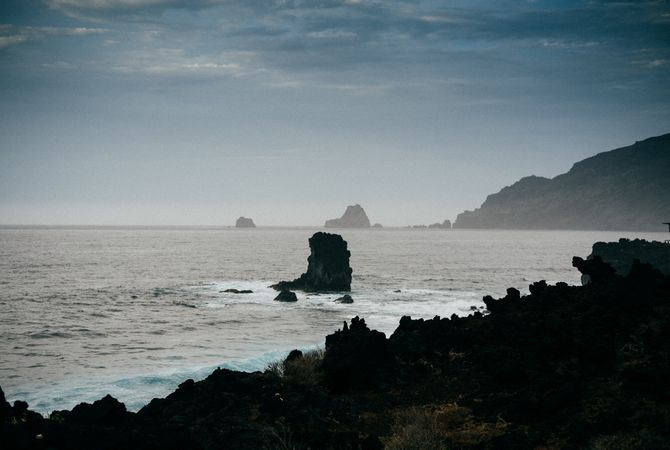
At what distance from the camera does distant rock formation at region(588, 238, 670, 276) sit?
6153cm

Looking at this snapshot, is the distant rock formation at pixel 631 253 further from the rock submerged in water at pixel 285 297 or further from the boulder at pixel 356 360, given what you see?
the boulder at pixel 356 360

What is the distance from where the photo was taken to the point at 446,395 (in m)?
14.8

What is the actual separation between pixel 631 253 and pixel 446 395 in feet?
203

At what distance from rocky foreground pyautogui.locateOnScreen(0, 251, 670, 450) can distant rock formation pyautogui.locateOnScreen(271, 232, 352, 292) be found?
47.8 meters

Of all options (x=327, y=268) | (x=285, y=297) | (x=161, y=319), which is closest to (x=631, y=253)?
(x=327, y=268)

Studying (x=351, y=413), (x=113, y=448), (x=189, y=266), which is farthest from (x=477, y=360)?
(x=189, y=266)

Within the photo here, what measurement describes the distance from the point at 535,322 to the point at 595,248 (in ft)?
186

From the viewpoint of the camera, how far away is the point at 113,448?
964 cm

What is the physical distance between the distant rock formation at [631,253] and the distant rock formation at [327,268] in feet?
106

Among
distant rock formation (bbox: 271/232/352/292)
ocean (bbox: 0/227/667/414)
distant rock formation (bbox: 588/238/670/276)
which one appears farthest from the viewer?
distant rock formation (bbox: 271/232/352/292)

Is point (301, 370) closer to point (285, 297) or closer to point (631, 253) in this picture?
point (285, 297)

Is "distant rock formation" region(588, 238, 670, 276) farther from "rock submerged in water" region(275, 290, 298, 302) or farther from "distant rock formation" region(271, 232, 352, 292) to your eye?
"rock submerged in water" region(275, 290, 298, 302)

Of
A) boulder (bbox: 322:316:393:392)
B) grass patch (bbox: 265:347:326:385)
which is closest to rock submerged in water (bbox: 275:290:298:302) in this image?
grass patch (bbox: 265:347:326:385)

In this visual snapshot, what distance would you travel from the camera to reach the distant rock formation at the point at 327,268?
227ft
